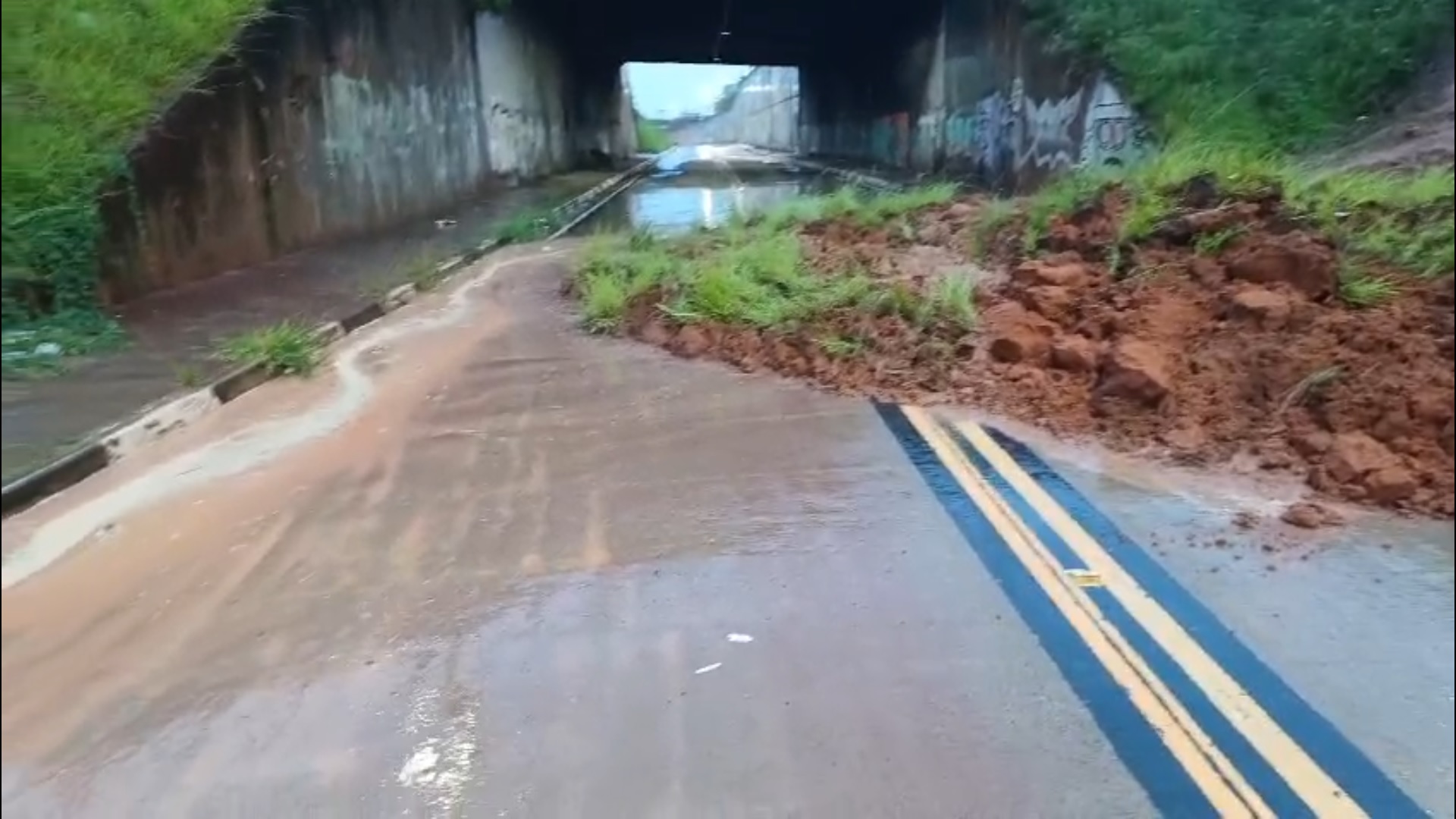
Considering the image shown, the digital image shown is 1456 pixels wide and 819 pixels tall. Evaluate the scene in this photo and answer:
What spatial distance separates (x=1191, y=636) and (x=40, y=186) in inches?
122

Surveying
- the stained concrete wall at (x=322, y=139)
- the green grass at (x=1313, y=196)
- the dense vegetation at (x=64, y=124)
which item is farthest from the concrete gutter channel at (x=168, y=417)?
the green grass at (x=1313, y=196)

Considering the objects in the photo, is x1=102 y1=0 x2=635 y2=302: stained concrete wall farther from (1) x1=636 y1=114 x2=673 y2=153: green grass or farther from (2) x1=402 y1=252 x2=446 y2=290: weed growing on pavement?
(1) x1=636 y1=114 x2=673 y2=153: green grass

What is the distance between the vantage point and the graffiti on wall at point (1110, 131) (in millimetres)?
6040

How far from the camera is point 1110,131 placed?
21.8ft

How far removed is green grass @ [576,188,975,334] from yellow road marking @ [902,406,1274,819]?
259cm

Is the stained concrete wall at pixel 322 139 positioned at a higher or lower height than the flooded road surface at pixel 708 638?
higher

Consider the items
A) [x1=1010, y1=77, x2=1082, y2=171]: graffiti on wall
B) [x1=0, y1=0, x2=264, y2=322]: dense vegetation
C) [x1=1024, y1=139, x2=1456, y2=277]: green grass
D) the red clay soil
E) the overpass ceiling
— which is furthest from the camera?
the overpass ceiling

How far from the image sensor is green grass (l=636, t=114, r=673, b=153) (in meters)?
62.2

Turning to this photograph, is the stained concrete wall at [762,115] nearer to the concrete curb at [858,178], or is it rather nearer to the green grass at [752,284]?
the concrete curb at [858,178]

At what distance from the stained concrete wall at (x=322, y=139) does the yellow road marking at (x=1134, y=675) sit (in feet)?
10.9

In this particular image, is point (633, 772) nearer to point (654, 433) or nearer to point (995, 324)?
point (654, 433)

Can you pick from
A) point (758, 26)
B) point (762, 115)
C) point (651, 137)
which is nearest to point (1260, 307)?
point (758, 26)

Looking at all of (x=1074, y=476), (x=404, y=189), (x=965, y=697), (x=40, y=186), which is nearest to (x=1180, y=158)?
(x=1074, y=476)

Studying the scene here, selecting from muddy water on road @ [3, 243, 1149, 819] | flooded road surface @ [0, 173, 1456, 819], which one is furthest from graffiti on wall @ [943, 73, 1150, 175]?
muddy water on road @ [3, 243, 1149, 819]
